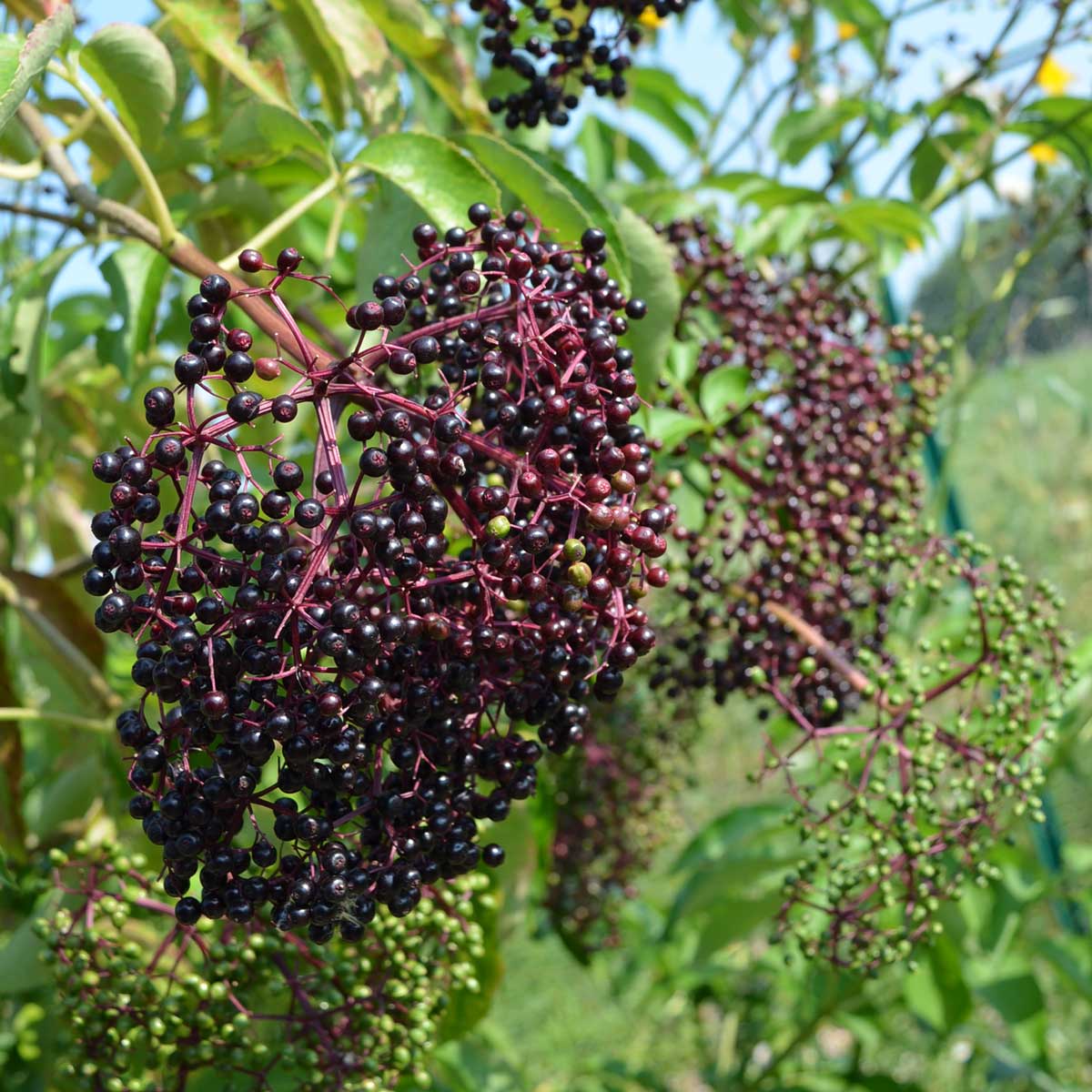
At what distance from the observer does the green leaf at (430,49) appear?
1.54 m

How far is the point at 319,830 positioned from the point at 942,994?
1633mm

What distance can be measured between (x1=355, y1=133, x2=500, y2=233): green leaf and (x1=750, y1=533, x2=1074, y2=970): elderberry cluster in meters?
0.64

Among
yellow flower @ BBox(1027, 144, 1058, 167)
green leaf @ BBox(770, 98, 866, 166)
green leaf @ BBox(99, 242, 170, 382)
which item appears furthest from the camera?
yellow flower @ BBox(1027, 144, 1058, 167)

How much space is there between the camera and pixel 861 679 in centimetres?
153

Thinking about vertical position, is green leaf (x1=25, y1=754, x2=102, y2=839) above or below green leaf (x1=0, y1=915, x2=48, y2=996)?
above

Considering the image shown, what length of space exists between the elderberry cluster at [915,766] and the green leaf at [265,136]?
2.77 ft

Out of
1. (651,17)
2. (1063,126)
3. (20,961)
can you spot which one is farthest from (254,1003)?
(1063,126)

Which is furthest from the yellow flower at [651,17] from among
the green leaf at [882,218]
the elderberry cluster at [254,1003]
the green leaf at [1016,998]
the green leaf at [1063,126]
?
the green leaf at [1016,998]

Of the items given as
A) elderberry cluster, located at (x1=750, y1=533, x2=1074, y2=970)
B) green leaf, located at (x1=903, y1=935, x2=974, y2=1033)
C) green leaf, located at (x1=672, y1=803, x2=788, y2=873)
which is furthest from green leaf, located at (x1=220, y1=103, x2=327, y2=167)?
green leaf, located at (x1=903, y1=935, x2=974, y2=1033)

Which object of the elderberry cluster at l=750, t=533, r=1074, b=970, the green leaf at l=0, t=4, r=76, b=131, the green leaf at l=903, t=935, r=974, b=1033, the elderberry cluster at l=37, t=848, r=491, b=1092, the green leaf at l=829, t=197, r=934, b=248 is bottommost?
the green leaf at l=903, t=935, r=974, b=1033

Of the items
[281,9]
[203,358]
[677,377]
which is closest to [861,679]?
[677,377]

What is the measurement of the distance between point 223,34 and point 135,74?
0.41ft

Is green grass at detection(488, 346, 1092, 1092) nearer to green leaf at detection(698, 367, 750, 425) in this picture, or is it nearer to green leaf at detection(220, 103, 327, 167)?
green leaf at detection(698, 367, 750, 425)

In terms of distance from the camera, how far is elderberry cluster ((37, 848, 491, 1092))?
1296 mm
